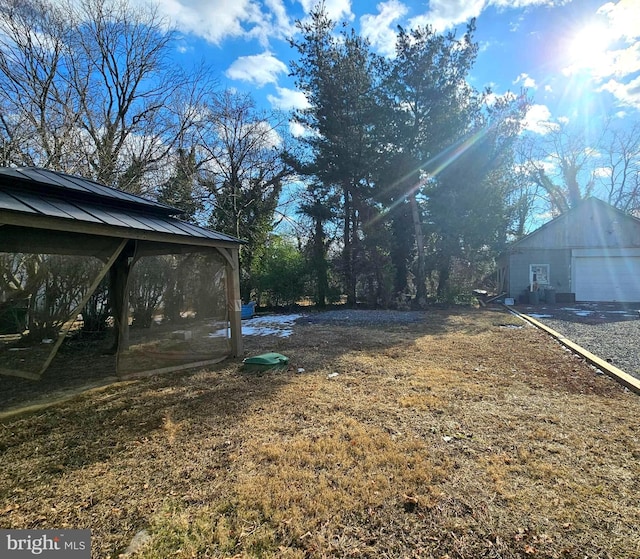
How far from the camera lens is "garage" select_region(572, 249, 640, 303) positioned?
1388 cm

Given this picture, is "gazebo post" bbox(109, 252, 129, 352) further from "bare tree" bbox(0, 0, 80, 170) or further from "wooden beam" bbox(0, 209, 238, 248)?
"bare tree" bbox(0, 0, 80, 170)

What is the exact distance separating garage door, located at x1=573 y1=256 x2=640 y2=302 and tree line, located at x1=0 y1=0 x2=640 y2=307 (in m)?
3.92

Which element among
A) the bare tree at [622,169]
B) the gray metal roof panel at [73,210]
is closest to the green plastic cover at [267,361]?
the gray metal roof panel at [73,210]

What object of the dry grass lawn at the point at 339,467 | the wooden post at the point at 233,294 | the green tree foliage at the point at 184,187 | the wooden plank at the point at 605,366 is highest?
the green tree foliage at the point at 184,187

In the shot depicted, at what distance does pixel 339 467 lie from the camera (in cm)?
237

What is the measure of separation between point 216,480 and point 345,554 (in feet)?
3.30

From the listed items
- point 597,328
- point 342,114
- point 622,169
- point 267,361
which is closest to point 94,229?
point 267,361

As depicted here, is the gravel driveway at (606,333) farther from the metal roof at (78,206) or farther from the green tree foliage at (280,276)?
the green tree foliage at (280,276)

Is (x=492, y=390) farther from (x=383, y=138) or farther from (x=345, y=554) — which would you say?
(x=383, y=138)

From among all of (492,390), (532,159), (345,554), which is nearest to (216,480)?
(345,554)

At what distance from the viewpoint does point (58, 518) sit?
187 cm

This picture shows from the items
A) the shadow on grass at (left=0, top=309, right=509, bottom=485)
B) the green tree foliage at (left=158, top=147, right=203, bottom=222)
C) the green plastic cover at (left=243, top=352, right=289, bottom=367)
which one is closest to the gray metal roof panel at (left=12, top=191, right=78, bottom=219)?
the shadow on grass at (left=0, top=309, right=509, bottom=485)

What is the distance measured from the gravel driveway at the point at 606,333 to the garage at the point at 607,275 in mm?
4489

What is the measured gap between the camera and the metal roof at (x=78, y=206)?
3293 mm
